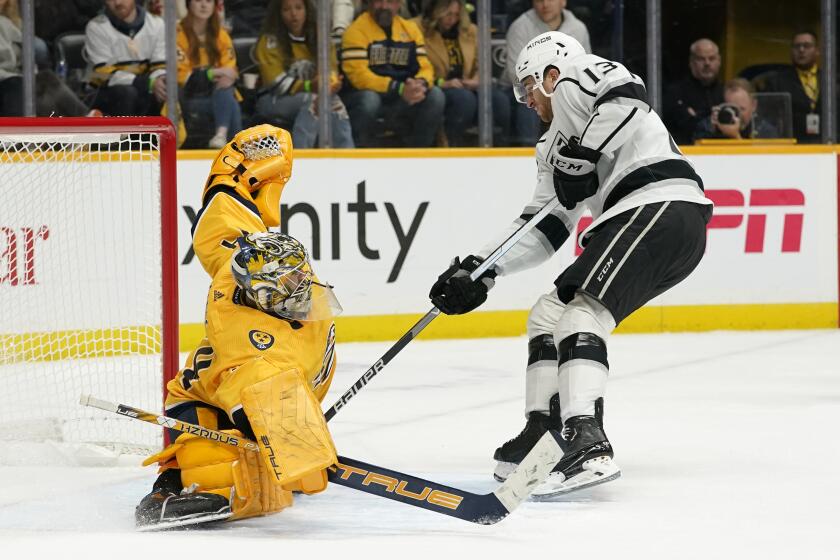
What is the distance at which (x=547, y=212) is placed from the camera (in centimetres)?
348

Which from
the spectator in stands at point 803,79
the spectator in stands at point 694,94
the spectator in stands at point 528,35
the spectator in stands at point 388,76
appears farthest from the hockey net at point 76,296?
the spectator in stands at point 803,79

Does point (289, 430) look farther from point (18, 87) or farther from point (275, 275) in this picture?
point (18, 87)

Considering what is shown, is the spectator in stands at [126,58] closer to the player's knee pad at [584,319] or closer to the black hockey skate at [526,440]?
the black hockey skate at [526,440]

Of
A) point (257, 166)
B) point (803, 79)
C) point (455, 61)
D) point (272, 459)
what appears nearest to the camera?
point (272, 459)

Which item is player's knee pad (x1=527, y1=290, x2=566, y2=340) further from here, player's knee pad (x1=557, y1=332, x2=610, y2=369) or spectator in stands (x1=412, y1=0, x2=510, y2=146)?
spectator in stands (x1=412, y1=0, x2=510, y2=146)

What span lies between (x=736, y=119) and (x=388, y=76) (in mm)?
1735

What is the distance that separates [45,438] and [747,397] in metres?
2.25

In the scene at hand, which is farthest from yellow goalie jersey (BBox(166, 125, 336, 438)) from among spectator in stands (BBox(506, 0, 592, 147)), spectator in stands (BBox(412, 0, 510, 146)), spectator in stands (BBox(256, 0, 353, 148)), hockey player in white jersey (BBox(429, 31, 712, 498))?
spectator in stands (BBox(506, 0, 592, 147))

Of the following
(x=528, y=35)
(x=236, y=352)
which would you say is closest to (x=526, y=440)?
(x=236, y=352)

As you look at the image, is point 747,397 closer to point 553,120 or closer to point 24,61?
point 553,120

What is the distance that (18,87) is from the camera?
5766 millimetres

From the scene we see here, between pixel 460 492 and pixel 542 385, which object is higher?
pixel 542 385

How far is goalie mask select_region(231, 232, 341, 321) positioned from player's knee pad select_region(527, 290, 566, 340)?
0.73 meters

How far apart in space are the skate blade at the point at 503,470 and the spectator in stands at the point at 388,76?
10.1 feet
